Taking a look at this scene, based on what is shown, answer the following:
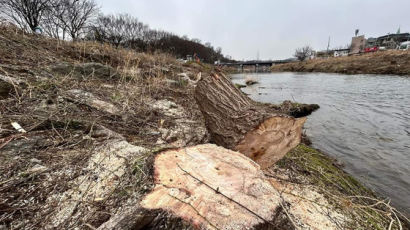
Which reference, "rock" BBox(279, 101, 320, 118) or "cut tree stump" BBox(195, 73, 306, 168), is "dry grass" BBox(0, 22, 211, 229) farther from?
"rock" BBox(279, 101, 320, 118)

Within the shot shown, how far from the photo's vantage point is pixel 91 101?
2.54 metres

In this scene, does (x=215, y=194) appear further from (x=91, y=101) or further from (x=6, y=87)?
(x=6, y=87)

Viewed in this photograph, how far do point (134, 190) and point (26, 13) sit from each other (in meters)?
25.6

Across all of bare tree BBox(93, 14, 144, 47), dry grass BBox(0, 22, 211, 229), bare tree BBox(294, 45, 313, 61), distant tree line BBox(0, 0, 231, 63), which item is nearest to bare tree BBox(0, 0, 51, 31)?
distant tree line BBox(0, 0, 231, 63)

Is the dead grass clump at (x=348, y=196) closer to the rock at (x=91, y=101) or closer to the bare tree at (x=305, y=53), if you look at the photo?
the rock at (x=91, y=101)

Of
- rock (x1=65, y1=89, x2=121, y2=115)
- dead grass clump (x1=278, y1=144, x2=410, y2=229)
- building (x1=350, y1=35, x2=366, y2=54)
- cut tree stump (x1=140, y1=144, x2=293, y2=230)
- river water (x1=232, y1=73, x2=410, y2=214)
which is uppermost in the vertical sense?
building (x1=350, y1=35, x2=366, y2=54)

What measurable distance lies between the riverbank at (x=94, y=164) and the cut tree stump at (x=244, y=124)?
10.5 inches

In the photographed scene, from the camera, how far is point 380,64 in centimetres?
1762

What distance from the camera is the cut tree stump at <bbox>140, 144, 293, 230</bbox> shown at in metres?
0.81

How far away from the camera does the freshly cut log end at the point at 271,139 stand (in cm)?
167

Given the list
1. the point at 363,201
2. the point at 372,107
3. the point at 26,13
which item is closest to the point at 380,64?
the point at 372,107

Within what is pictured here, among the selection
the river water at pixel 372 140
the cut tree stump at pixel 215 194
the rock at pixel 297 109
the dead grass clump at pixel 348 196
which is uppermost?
the cut tree stump at pixel 215 194

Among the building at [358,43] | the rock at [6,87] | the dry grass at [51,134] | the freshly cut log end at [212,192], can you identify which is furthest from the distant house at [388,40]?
the rock at [6,87]

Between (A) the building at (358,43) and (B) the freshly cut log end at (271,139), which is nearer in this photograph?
(B) the freshly cut log end at (271,139)
